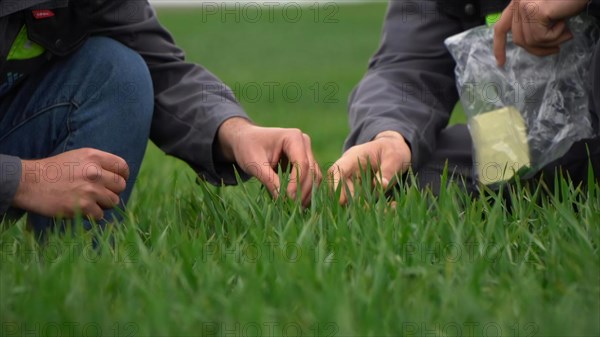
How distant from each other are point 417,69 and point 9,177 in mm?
1333

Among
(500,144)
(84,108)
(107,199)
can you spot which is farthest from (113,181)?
(500,144)

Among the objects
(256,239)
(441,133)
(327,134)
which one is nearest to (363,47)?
(327,134)

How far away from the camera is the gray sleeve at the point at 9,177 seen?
221 cm

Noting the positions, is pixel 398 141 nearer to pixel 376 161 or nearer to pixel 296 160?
pixel 376 161

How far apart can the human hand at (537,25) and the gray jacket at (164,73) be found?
74 cm

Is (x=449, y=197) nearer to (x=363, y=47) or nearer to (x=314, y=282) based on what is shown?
(x=314, y=282)

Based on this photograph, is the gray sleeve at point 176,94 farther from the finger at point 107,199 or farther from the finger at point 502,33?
the finger at point 502,33

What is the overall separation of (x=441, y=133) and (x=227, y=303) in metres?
1.58

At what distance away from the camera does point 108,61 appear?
2602mm

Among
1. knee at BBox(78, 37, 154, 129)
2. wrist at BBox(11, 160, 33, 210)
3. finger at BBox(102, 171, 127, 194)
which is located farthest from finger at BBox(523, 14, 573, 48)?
wrist at BBox(11, 160, 33, 210)

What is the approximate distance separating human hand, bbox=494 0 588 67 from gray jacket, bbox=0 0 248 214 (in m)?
0.74

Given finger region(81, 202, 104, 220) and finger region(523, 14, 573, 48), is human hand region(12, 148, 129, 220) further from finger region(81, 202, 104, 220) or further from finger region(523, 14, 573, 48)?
finger region(523, 14, 573, 48)

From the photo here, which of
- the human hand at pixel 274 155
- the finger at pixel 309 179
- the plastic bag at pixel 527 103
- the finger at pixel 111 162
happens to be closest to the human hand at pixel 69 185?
the finger at pixel 111 162

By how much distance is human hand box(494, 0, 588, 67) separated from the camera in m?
2.46
